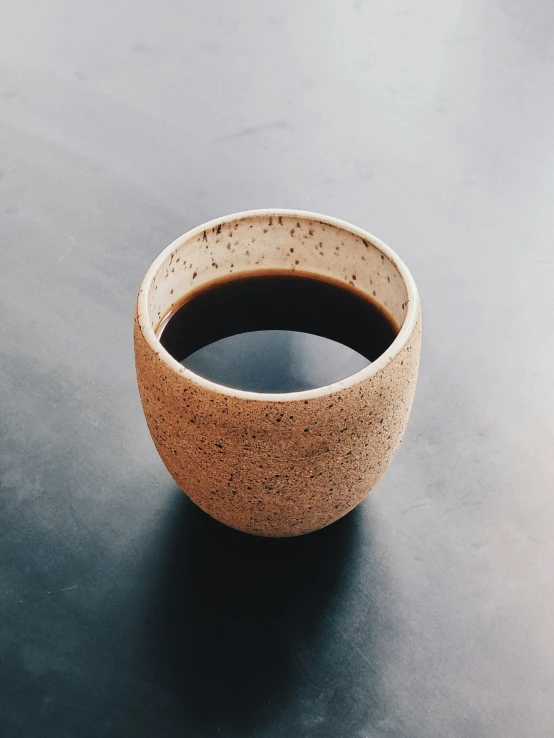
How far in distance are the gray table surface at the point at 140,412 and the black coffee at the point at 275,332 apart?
0.36 feet

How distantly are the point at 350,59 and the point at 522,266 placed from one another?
1.49 ft

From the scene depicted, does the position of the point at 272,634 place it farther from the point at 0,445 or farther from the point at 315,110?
the point at 315,110

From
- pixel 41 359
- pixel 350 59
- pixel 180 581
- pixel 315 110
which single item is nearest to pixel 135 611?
pixel 180 581

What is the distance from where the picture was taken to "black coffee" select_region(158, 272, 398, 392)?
2.10 ft

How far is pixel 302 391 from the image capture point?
0.52 meters

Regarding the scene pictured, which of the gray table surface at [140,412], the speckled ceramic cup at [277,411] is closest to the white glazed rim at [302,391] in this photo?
the speckled ceramic cup at [277,411]

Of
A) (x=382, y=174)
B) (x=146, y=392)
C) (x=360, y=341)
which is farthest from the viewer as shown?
(x=382, y=174)

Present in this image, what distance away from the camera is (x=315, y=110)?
1081mm

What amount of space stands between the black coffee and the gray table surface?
0.11m

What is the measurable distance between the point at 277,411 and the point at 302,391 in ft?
0.14

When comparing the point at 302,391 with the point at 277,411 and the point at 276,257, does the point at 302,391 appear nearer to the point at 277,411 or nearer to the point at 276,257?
the point at 277,411

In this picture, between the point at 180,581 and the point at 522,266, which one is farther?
the point at 522,266

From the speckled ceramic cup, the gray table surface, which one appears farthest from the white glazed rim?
the gray table surface

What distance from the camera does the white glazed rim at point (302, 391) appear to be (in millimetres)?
479
